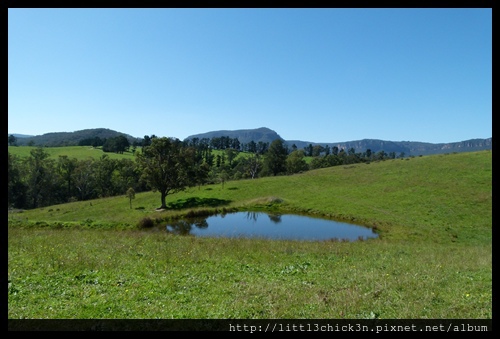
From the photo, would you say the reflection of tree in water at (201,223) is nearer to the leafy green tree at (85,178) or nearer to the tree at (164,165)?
the tree at (164,165)

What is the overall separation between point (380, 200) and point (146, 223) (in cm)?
3576

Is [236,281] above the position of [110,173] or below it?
below

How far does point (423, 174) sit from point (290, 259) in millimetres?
52449

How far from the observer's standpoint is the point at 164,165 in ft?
157

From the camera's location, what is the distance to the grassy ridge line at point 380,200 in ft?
108

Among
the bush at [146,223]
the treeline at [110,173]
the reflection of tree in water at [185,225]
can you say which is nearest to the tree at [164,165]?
the treeline at [110,173]

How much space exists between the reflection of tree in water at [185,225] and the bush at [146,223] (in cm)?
227

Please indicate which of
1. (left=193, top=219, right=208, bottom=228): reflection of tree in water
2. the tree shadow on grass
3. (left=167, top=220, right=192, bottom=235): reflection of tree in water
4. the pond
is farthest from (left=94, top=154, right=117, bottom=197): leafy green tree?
(left=193, top=219, right=208, bottom=228): reflection of tree in water

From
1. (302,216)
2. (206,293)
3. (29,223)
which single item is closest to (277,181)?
(302,216)

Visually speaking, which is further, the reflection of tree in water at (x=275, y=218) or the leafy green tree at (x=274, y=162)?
the leafy green tree at (x=274, y=162)

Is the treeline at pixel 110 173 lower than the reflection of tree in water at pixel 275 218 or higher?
higher

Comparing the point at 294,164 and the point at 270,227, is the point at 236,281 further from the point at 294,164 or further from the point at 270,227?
the point at 294,164

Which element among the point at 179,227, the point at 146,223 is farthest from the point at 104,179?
the point at 179,227
